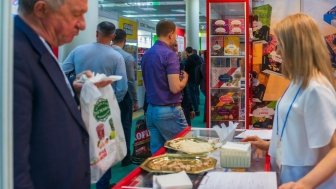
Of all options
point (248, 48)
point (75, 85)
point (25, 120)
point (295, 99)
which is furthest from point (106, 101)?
point (248, 48)

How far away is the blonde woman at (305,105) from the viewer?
1.57 metres

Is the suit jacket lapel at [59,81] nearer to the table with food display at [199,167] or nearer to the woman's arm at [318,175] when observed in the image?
the table with food display at [199,167]

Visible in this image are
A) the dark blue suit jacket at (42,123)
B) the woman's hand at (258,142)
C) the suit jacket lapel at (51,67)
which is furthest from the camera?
the woman's hand at (258,142)

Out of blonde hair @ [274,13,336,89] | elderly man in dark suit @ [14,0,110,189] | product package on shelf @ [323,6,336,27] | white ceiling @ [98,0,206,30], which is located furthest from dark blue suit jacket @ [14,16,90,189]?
white ceiling @ [98,0,206,30]

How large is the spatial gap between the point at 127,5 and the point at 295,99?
1326cm

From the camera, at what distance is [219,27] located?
4.95m

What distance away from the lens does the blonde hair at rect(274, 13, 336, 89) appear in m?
1.62

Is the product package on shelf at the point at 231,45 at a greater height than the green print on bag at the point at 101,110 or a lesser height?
greater

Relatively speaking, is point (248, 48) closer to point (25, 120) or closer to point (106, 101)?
point (106, 101)

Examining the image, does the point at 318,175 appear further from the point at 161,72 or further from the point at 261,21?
the point at 261,21

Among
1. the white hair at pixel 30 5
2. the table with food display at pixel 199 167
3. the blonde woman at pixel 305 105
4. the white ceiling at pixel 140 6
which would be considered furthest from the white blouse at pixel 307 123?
the white ceiling at pixel 140 6

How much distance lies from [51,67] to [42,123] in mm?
182

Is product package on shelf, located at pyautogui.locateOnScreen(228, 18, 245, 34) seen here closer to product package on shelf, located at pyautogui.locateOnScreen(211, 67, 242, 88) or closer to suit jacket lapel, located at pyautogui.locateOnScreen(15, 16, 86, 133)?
product package on shelf, located at pyautogui.locateOnScreen(211, 67, 242, 88)

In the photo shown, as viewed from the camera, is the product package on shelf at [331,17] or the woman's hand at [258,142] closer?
the woman's hand at [258,142]
